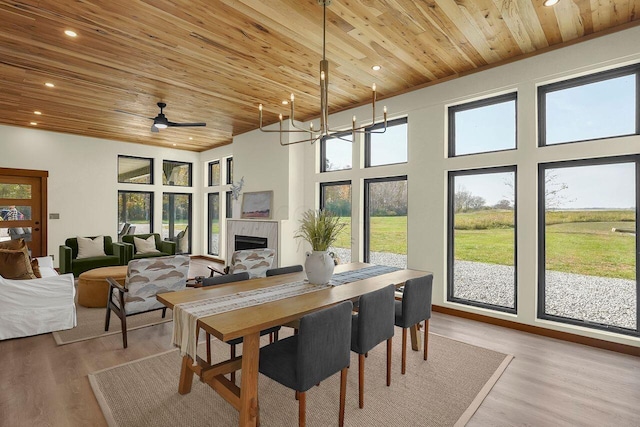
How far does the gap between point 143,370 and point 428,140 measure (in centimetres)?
404

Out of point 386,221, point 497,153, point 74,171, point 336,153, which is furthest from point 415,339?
point 74,171

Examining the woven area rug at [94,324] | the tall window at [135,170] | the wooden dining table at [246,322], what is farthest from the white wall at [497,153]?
the tall window at [135,170]

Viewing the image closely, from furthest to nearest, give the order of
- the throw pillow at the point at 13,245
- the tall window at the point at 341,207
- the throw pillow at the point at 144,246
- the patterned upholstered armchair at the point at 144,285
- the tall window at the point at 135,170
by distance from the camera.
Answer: the tall window at the point at 135,170, the throw pillow at the point at 144,246, the tall window at the point at 341,207, the throw pillow at the point at 13,245, the patterned upholstered armchair at the point at 144,285

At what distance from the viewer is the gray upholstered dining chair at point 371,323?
2211 millimetres

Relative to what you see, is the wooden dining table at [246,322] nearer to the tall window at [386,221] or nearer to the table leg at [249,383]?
the table leg at [249,383]

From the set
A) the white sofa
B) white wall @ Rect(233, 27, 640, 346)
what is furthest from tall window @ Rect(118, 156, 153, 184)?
white wall @ Rect(233, 27, 640, 346)

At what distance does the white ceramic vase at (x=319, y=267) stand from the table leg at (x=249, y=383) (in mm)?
894

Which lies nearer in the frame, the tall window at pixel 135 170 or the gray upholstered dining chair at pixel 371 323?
the gray upholstered dining chair at pixel 371 323

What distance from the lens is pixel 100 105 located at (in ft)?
16.6

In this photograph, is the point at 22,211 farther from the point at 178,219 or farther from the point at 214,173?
the point at 214,173

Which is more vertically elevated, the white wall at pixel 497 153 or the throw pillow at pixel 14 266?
the white wall at pixel 497 153

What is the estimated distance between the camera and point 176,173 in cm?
869

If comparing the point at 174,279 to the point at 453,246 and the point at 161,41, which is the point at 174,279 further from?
the point at 453,246

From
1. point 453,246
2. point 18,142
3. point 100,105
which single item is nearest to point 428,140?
point 453,246
